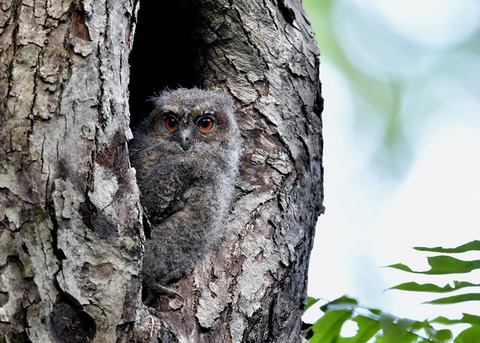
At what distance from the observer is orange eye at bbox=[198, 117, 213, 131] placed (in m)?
3.76

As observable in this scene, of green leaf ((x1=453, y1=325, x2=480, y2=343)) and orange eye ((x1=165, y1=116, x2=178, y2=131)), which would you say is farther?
orange eye ((x1=165, y1=116, x2=178, y2=131))

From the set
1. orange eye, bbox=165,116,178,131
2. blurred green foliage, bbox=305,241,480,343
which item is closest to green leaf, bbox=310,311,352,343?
blurred green foliage, bbox=305,241,480,343

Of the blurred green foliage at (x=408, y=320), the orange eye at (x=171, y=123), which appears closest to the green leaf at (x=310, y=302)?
the blurred green foliage at (x=408, y=320)

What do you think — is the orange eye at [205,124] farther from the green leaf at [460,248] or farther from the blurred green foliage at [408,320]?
the green leaf at [460,248]

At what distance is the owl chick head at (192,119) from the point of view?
11.9 ft

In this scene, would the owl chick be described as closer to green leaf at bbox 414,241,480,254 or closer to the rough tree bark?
the rough tree bark

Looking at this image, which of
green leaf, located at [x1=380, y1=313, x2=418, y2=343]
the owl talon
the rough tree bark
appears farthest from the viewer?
the owl talon

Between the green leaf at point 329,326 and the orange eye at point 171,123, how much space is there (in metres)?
1.58

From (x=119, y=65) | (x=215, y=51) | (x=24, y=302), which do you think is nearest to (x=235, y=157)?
(x=215, y=51)

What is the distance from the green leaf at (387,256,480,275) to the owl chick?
48.2 inches

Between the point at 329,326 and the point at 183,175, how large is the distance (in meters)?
1.17

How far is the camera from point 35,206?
2.12 m

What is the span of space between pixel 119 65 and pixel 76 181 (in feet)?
1.85

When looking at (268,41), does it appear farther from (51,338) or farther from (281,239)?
(51,338)
